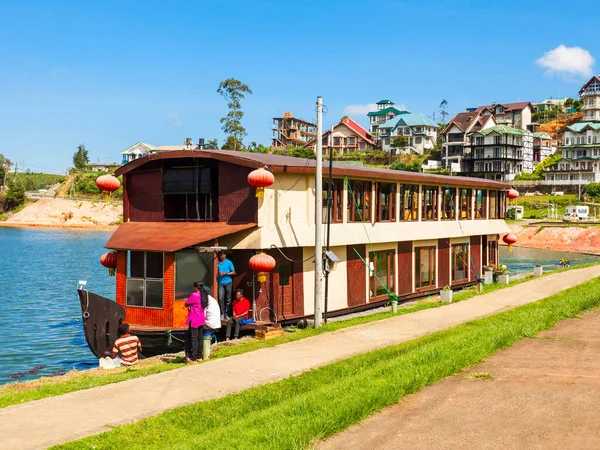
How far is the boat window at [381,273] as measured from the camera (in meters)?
24.8

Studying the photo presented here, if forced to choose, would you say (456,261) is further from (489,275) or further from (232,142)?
(232,142)

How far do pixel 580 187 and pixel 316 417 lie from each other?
111 metres

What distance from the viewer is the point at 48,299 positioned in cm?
3716

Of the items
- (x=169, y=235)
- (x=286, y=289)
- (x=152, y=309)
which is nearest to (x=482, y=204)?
(x=286, y=289)

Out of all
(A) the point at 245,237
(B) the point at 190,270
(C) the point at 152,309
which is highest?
(A) the point at 245,237

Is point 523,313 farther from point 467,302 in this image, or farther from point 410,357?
point 410,357

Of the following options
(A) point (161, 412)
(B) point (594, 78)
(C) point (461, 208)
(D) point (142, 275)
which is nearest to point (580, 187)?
(B) point (594, 78)

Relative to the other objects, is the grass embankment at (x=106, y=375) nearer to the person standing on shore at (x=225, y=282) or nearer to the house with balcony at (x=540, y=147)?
the person standing on shore at (x=225, y=282)

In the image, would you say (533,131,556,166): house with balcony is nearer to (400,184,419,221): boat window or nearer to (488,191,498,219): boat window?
(488,191,498,219): boat window

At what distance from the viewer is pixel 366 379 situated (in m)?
12.1

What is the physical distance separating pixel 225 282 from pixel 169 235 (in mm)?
2127

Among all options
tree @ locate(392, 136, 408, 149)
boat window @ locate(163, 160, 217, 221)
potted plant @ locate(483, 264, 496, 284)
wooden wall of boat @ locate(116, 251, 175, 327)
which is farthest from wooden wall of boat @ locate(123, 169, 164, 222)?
tree @ locate(392, 136, 408, 149)

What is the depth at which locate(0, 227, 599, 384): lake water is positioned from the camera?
22094 millimetres

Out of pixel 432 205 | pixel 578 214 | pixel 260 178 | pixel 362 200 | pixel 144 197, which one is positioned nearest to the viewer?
pixel 260 178
